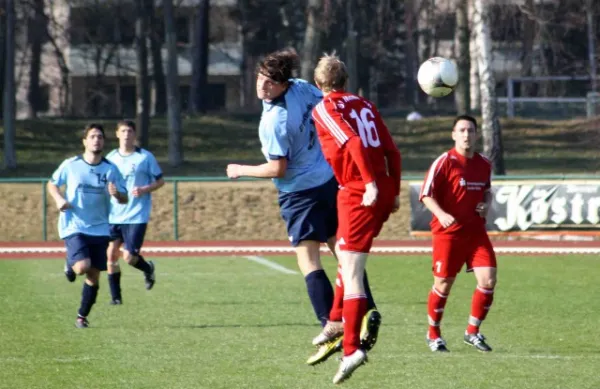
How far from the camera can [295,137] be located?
8.18m

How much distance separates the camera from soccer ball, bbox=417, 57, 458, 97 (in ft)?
29.8

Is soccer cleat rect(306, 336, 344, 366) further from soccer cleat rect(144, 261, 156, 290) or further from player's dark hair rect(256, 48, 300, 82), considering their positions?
soccer cleat rect(144, 261, 156, 290)

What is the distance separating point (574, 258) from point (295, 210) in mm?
12718

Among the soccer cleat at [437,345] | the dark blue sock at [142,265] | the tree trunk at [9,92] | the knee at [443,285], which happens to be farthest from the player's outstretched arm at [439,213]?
the tree trunk at [9,92]

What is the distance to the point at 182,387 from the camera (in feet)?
26.3

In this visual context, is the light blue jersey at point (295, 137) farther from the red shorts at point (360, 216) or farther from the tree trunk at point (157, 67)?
the tree trunk at point (157, 67)

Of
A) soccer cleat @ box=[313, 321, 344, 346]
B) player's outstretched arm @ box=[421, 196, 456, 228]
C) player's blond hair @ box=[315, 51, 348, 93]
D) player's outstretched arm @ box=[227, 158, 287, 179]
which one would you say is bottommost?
soccer cleat @ box=[313, 321, 344, 346]

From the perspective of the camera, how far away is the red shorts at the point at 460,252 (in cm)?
966

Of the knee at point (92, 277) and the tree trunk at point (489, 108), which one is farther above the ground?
the tree trunk at point (489, 108)

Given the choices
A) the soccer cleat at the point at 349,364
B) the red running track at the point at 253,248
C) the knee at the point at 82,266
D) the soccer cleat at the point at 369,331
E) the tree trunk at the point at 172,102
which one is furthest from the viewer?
the tree trunk at the point at 172,102

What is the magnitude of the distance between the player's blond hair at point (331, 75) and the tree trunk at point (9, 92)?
26522 mm

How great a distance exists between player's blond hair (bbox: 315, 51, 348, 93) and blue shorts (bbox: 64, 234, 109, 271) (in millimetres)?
4336

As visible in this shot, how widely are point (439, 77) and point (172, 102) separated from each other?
85.4 feet

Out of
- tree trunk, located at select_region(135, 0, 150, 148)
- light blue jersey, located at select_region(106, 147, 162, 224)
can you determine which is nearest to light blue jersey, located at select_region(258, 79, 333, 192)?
light blue jersey, located at select_region(106, 147, 162, 224)
